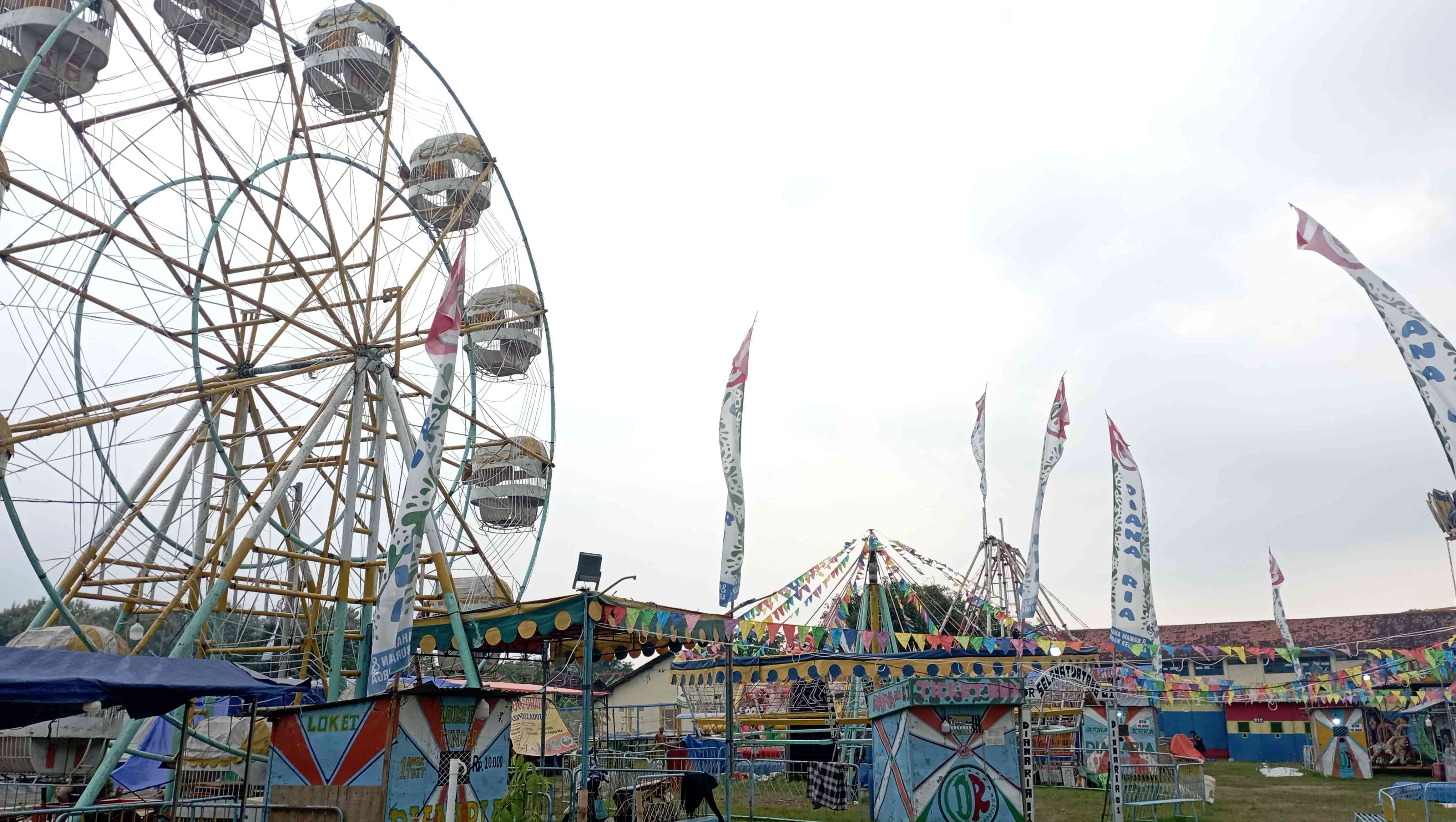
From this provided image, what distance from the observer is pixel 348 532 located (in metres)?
17.5

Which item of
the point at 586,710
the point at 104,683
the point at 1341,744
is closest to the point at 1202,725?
the point at 1341,744

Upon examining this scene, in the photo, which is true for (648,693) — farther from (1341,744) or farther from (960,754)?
(960,754)

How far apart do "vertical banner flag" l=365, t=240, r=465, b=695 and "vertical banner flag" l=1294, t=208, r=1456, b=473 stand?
11.1 meters

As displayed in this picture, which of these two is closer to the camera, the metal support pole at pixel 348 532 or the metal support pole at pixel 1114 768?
the metal support pole at pixel 1114 768

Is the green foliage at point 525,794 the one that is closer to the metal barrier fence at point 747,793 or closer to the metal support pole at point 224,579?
the metal barrier fence at point 747,793

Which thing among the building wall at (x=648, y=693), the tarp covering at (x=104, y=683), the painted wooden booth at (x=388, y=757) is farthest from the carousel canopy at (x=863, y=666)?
the building wall at (x=648, y=693)

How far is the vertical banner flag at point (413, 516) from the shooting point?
11.4m

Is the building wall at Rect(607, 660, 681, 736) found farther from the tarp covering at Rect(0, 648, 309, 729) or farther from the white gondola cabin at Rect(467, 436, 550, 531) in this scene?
the tarp covering at Rect(0, 648, 309, 729)

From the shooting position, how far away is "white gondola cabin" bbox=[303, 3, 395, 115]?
19719mm

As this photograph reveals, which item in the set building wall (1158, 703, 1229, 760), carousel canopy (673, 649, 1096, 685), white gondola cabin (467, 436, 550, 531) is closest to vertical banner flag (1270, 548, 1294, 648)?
building wall (1158, 703, 1229, 760)

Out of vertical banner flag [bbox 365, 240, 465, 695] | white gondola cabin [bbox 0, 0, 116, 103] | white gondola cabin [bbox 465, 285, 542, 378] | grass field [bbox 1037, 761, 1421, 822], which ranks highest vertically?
white gondola cabin [bbox 0, 0, 116, 103]

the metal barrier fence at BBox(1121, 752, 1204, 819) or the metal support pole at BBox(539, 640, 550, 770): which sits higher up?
the metal support pole at BBox(539, 640, 550, 770)

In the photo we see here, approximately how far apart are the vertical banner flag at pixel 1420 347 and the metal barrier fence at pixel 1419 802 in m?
4.67

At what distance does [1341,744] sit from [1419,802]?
1641 cm
